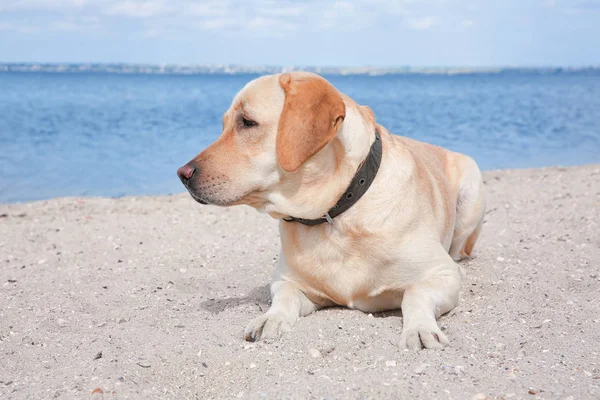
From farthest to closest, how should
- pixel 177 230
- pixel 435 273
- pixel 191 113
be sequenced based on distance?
pixel 191 113 → pixel 177 230 → pixel 435 273

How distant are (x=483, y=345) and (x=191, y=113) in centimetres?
2918

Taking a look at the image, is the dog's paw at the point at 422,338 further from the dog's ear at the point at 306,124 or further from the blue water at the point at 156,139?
the blue water at the point at 156,139

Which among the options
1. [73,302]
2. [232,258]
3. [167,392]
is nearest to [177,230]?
[232,258]

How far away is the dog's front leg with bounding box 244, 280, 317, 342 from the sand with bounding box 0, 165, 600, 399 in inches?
3.8

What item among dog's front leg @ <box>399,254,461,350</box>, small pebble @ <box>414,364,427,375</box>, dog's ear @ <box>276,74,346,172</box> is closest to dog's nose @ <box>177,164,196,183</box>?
dog's ear @ <box>276,74,346,172</box>

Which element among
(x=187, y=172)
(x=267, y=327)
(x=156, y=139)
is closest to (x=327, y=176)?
(x=187, y=172)

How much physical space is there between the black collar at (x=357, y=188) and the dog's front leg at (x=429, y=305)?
2.15 ft

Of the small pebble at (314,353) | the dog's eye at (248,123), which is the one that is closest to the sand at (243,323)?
the small pebble at (314,353)

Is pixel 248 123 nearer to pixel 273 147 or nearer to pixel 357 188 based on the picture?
pixel 273 147

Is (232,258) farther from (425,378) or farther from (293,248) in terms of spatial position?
Result: (425,378)

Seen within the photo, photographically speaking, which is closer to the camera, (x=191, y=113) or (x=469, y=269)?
(x=469, y=269)

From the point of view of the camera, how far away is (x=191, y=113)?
3181 cm

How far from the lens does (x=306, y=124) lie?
11.8 ft

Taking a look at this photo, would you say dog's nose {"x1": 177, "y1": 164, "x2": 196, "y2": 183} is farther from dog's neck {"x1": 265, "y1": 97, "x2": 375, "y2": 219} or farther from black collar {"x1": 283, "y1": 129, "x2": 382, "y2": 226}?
black collar {"x1": 283, "y1": 129, "x2": 382, "y2": 226}
